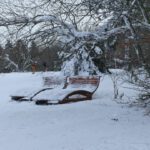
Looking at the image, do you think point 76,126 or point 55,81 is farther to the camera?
point 55,81

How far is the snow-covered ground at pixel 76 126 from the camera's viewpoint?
338 inches

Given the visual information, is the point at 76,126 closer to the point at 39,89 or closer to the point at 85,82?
the point at 85,82

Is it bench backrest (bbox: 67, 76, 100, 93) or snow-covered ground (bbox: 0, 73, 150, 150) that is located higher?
bench backrest (bbox: 67, 76, 100, 93)

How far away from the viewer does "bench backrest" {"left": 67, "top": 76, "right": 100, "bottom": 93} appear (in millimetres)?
15139

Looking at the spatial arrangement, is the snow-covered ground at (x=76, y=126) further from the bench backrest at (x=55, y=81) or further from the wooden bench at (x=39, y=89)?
the bench backrest at (x=55, y=81)

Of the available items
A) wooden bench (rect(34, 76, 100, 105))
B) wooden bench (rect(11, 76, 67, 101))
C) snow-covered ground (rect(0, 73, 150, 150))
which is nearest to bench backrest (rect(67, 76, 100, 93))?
wooden bench (rect(34, 76, 100, 105))

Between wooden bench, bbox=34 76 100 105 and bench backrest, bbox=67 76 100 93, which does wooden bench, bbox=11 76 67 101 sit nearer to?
bench backrest, bbox=67 76 100 93

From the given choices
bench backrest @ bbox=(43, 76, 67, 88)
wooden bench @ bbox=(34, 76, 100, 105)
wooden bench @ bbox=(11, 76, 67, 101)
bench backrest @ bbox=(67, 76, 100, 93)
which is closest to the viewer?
wooden bench @ bbox=(34, 76, 100, 105)

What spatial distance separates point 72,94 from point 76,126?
13.2 feet

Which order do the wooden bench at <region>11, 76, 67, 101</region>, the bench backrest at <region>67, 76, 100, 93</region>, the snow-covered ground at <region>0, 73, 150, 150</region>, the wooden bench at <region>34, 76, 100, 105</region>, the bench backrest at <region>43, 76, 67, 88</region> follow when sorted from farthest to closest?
the bench backrest at <region>43, 76, 67, 88</region>
the wooden bench at <region>11, 76, 67, 101</region>
the bench backrest at <region>67, 76, 100, 93</region>
the wooden bench at <region>34, 76, 100, 105</region>
the snow-covered ground at <region>0, 73, 150, 150</region>

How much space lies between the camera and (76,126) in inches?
404

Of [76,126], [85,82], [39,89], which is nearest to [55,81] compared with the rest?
[39,89]

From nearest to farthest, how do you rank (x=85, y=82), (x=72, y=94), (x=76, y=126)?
(x=76, y=126), (x=72, y=94), (x=85, y=82)

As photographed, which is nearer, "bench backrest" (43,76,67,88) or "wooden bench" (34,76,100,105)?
"wooden bench" (34,76,100,105)
